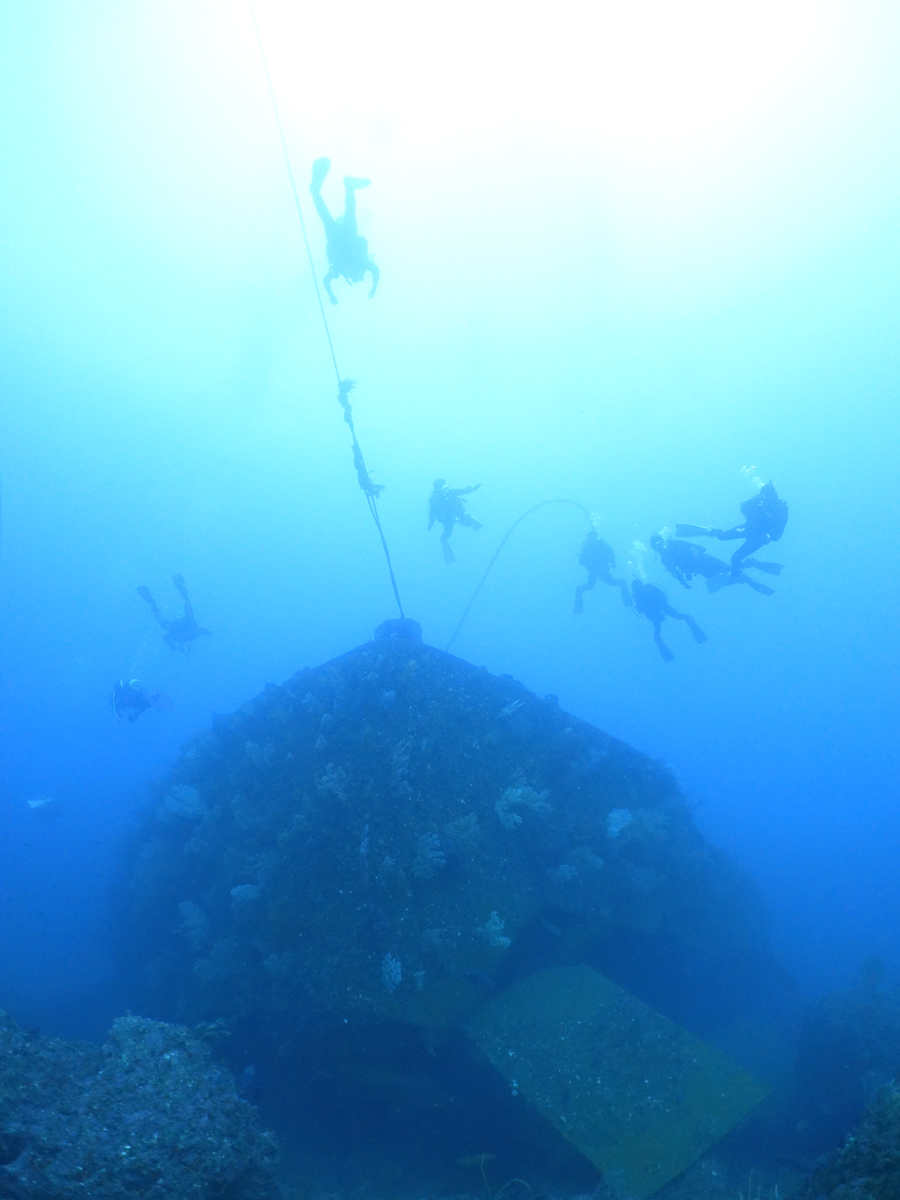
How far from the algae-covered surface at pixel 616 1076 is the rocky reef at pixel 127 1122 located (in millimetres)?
2488

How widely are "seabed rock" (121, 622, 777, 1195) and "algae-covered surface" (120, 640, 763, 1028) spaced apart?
25 mm

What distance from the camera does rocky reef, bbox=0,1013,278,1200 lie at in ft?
12.7

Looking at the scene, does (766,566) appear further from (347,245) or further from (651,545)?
(347,245)

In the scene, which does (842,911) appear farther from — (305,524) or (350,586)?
(305,524)

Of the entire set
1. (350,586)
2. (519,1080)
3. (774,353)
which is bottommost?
(519,1080)

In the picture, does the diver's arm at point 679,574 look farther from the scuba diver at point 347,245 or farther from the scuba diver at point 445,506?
the scuba diver at point 347,245

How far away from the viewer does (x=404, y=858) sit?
7.02m

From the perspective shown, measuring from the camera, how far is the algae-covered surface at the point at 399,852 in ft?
22.0

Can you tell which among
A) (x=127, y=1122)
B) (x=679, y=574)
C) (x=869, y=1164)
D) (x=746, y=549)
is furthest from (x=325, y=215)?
(x=869, y=1164)

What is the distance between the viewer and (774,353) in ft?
314

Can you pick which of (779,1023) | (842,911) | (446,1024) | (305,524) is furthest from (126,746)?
(305,524)

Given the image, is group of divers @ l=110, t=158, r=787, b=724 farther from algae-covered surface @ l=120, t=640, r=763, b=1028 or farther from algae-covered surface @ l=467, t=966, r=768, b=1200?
algae-covered surface @ l=467, t=966, r=768, b=1200

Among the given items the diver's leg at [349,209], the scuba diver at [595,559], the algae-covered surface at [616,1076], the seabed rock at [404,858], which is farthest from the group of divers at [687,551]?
the algae-covered surface at [616,1076]

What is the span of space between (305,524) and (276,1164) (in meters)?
50.0
